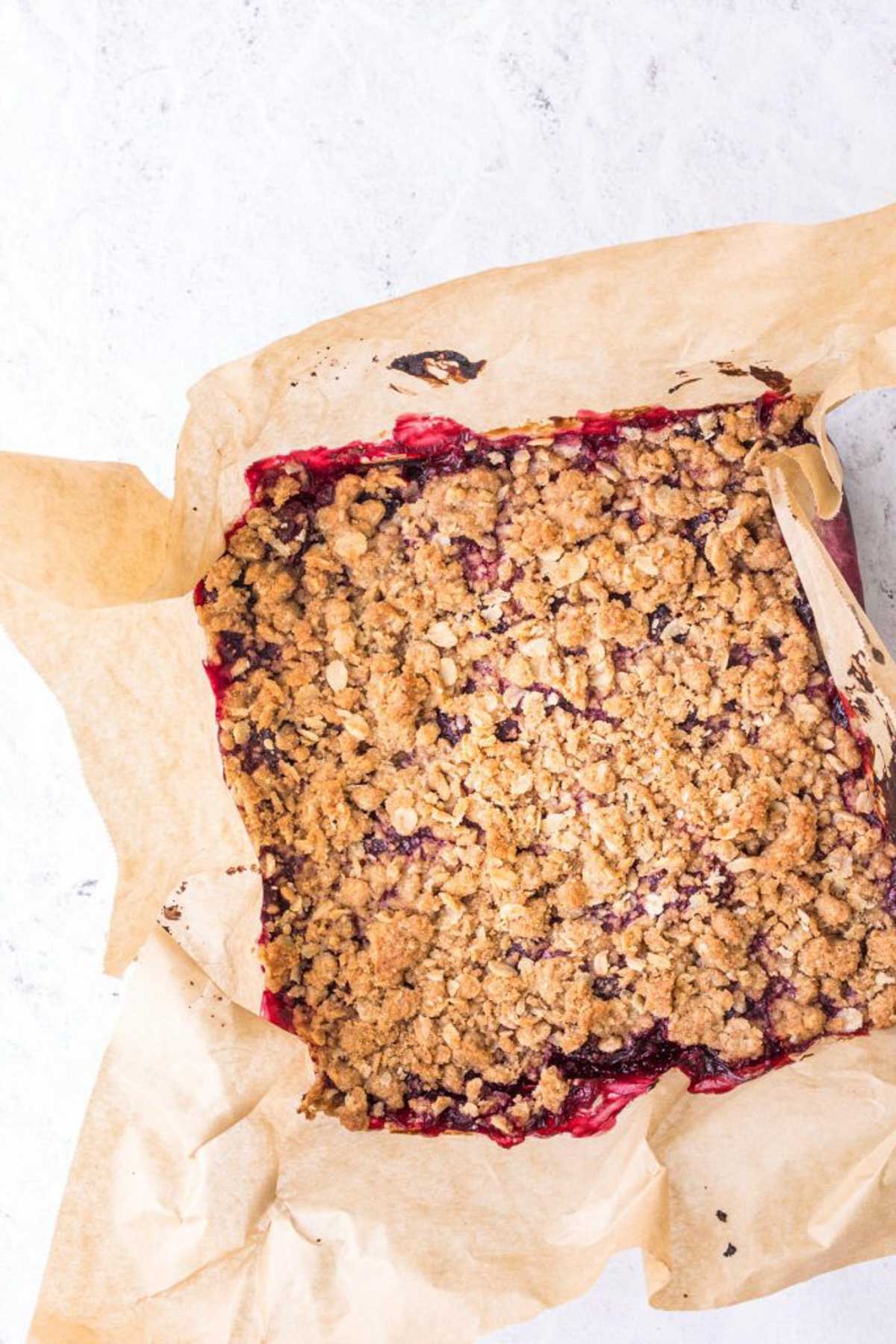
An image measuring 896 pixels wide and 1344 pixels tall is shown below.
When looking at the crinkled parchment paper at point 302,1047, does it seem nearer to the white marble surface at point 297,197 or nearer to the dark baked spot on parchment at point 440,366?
the dark baked spot on parchment at point 440,366

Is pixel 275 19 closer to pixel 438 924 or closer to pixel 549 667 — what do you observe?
pixel 549 667

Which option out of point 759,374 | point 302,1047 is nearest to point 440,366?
point 759,374

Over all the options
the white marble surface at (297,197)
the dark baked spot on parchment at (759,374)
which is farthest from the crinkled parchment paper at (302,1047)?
the white marble surface at (297,197)

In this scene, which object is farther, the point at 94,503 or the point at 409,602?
the point at 409,602

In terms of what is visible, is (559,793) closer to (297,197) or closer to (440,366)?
(440,366)

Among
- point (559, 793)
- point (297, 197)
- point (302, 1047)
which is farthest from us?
point (297, 197)

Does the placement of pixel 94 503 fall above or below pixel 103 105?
below

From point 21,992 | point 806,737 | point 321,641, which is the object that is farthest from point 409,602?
point 21,992
